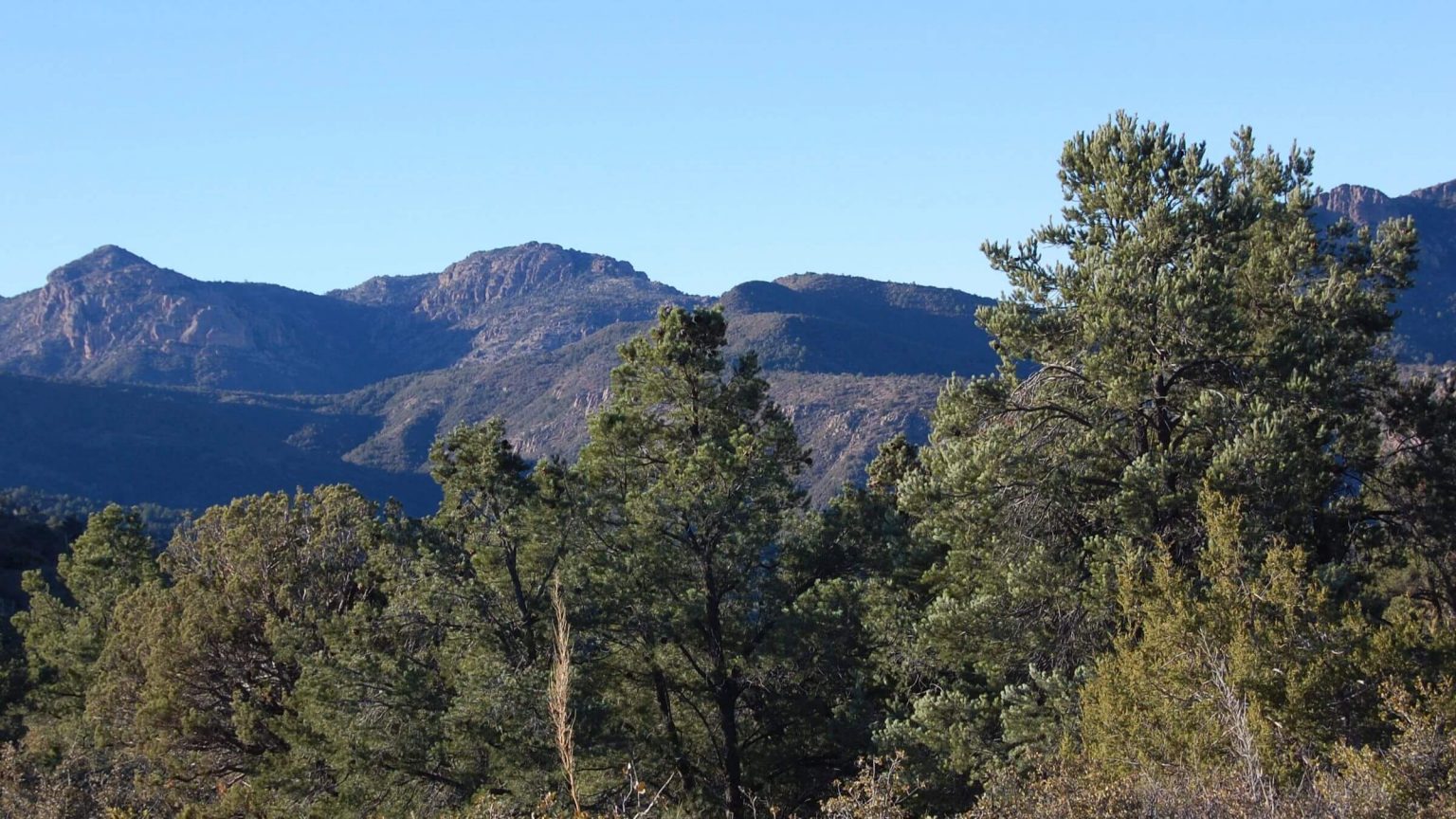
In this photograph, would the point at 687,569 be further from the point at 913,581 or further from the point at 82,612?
the point at 82,612

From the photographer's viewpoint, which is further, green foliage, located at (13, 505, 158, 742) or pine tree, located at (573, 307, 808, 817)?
green foliage, located at (13, 505, 158, 742)

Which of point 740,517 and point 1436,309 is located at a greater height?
point 1436,309

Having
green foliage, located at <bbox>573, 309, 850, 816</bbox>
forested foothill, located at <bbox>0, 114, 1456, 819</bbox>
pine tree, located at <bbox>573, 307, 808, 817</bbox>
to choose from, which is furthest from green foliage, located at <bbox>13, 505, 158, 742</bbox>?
green foliage, located at <bbox>573, 309, 850, 816</bbox>

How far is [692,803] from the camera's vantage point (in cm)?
2142

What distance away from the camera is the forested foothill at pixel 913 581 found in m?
15.0

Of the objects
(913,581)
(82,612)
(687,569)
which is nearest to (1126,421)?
(913,581)

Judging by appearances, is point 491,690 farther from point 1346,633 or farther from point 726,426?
point 1346,633

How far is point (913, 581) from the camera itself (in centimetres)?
2405

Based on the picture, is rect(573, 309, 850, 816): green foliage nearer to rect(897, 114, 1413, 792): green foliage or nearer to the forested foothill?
the forested foothill

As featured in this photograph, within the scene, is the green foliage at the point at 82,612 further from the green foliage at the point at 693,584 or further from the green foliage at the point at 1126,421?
the green foliage at the point at 1126,421

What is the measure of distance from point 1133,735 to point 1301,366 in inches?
285

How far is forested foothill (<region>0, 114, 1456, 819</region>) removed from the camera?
15031 millimetres

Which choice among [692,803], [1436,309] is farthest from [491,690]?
[1436,309]

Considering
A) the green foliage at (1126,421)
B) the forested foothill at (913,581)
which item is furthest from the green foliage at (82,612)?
the green foliage at (1126,421)
